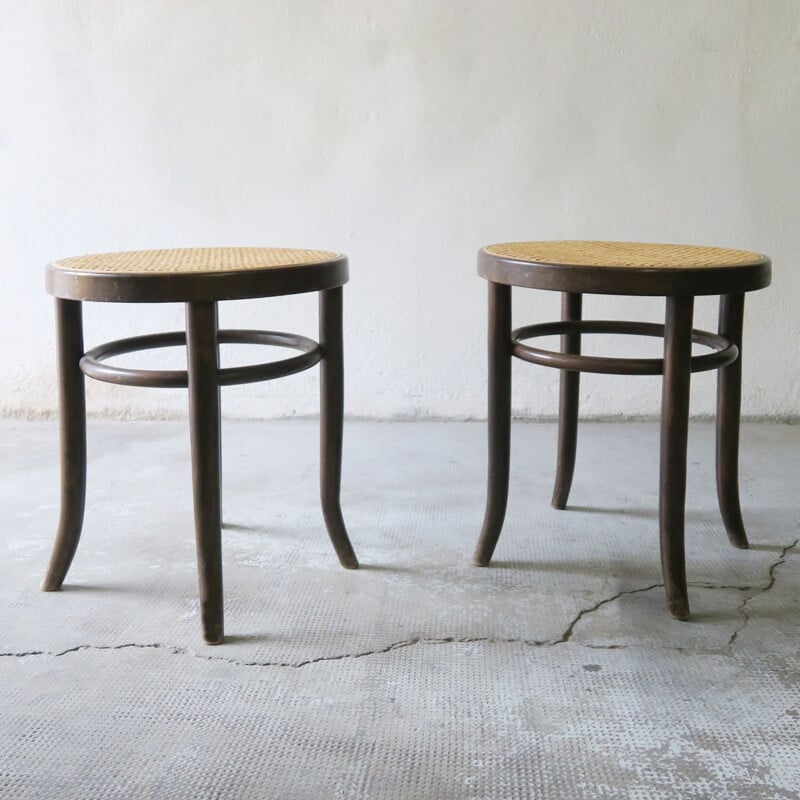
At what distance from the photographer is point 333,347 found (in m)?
1.76

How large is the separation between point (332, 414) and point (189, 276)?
0.45m

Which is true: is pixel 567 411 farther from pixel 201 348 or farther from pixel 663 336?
pixel 201 348

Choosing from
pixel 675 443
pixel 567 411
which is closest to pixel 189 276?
pixel 675 443

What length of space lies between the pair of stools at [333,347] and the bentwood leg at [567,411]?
0.16 m

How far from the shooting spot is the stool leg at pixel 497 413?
5.84ft

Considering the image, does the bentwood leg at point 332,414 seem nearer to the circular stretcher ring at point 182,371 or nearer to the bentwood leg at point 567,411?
the circular stretcher ring at point 182,371

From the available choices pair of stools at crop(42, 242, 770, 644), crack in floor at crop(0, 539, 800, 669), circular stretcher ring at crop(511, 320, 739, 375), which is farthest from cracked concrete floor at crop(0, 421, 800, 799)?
circular stretcher ring at crop(511, 320, 739, 375)

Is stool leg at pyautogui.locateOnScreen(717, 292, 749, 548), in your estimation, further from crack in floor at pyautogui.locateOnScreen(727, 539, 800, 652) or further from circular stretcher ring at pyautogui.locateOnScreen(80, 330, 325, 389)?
circular stretcher ring at pyautogui.locateOnScreen(80, 330, 325, 389)

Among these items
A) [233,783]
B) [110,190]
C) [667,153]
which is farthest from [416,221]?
[233,783]

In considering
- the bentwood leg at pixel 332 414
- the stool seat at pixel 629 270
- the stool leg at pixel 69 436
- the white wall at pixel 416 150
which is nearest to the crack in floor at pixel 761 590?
the stool seat at pixel 629 270

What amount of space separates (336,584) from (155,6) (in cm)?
186

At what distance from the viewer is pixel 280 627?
1.59 m

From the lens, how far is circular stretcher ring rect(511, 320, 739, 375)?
160cm

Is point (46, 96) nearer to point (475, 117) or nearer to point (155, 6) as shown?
point (155, 6)
